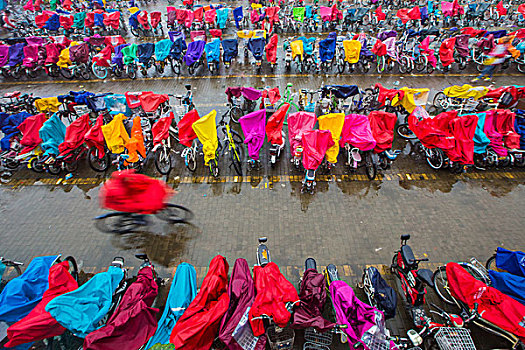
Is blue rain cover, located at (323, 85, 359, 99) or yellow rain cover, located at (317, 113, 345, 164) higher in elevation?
blue rain cover, located at (323, 85, 359, 99)

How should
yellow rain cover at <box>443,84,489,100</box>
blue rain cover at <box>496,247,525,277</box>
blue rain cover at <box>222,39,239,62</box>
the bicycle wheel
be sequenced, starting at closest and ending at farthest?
blue rain cover at <box>496,247,525,277</box> < the bicycle wheel < yellow rain cover at <box>443,84,489,100</box> < blue rain cover at <box>222,39,239,62</box>

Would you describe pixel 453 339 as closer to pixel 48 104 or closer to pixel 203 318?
pixel 203 318

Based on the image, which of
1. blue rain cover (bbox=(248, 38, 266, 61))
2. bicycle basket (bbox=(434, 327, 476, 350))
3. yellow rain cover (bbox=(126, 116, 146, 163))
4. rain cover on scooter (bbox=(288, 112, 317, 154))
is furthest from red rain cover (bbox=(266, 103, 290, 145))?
blue rain cover (bbox=(248, 38, 266, 61))

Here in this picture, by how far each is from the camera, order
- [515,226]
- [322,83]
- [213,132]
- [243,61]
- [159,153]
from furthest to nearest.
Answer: [243,61] < [322,83] < [159,153] < [213,132] < [515,226]

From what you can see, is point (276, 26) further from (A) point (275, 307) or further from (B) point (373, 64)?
(A) point (275, 307)

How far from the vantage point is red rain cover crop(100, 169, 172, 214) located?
671cm

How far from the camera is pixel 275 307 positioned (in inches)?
181

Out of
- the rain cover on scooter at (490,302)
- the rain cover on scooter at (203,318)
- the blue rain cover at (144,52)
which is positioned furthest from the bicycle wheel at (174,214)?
the blue rain cover at (144,52)

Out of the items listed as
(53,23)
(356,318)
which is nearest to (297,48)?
(356,318)

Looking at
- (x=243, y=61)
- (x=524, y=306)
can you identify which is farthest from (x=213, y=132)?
(x=243, y=61)

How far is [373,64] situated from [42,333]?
17.1 metres

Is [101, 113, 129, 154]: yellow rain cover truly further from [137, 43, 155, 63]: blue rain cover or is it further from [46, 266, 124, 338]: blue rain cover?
[137, 43, 155, 63]: blue rain cover

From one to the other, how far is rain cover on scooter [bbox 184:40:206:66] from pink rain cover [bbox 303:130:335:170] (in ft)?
30.9

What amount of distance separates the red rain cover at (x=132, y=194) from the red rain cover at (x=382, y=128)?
628 centimetres
